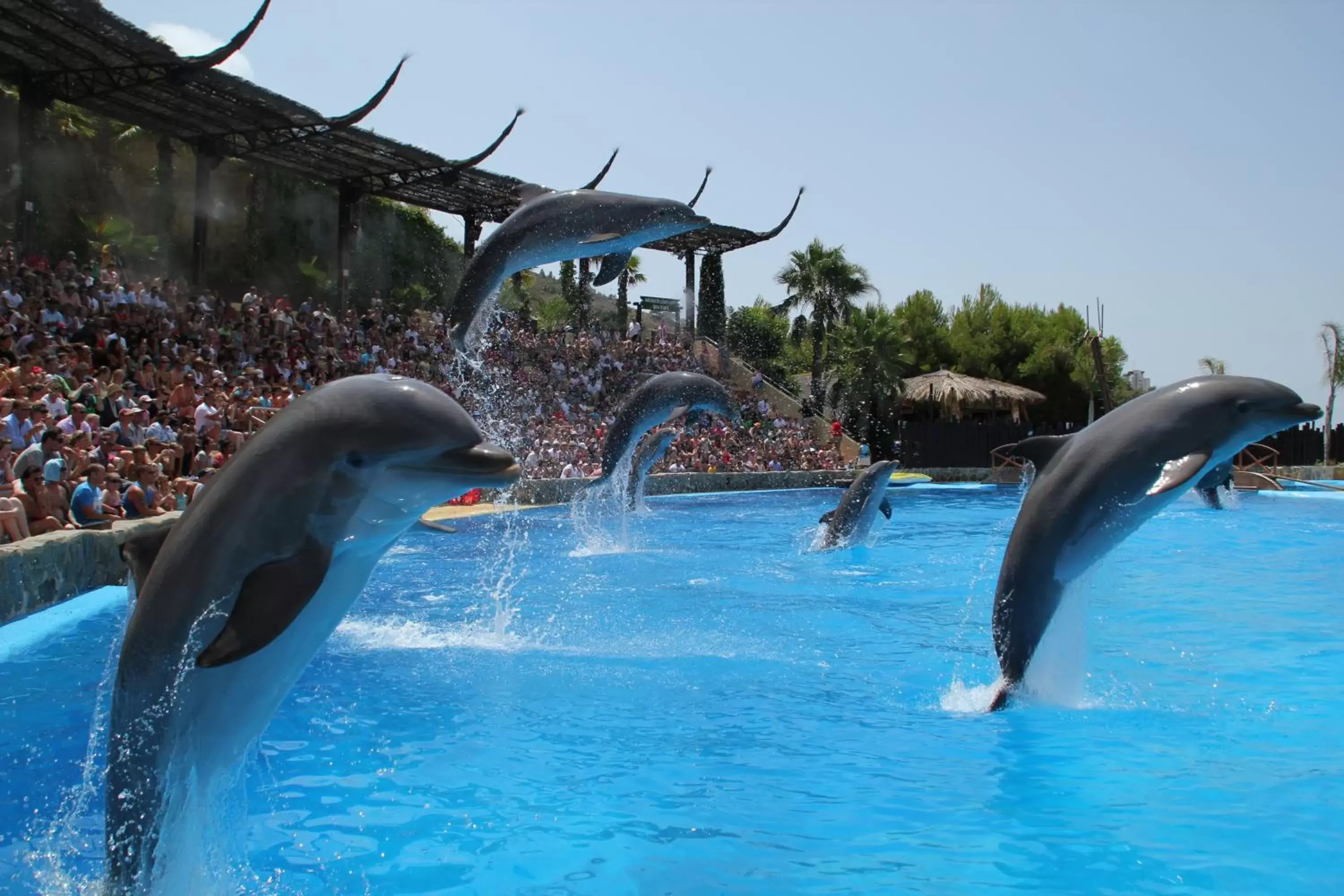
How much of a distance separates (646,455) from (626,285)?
25617mm

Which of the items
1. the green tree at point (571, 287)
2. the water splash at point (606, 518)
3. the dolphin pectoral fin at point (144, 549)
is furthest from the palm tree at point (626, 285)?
the dolphin pectoral fin at point (144, 549)

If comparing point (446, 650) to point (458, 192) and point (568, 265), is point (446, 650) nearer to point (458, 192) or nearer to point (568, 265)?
point (458, 192)

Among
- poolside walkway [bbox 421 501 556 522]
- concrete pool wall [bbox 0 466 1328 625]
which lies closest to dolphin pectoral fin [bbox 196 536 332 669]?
concrete pool wall [bbox 0 466 1328 625]

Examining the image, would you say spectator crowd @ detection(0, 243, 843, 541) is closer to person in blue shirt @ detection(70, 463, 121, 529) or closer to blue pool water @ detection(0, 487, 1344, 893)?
person in blue shirt @ detection(70, 463, 121, 529)

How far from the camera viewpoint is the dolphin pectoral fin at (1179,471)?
4.66 meters

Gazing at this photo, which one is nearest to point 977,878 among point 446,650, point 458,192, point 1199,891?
point 1199,891

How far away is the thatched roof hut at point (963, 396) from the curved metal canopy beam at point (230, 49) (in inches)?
900

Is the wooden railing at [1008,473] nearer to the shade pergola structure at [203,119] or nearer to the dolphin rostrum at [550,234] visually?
the shade pergola structure at [203,119]

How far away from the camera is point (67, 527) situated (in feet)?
26.4

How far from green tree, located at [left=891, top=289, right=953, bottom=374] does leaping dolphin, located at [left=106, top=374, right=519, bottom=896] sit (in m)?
38.5

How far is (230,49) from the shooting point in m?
15.0

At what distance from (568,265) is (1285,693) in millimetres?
36444

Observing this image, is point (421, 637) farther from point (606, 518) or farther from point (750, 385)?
point (750, 385)

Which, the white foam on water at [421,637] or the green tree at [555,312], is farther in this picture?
the green tree at [555,312]
